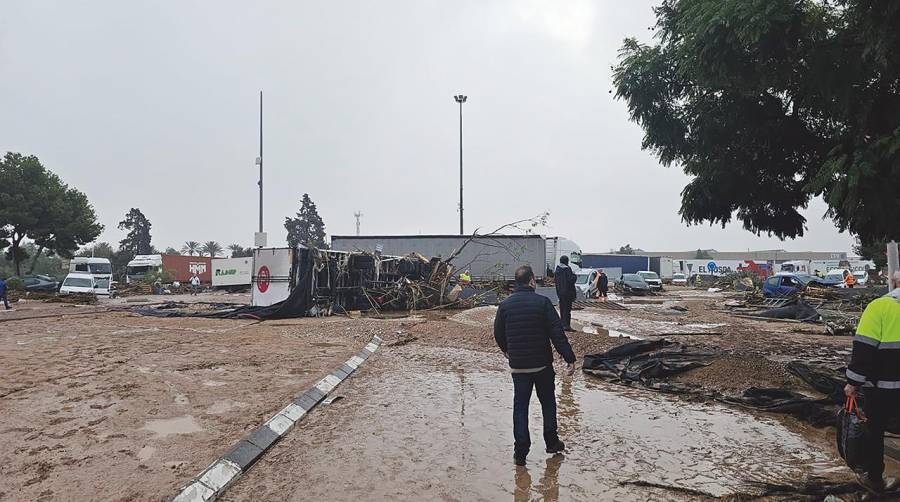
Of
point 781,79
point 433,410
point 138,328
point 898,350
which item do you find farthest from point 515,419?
point 138,328

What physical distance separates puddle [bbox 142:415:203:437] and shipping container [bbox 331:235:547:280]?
19.9 m

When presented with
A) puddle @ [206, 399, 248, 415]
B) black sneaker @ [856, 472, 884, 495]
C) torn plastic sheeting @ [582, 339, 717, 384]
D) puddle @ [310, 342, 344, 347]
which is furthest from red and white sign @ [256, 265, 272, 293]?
black sneaker @ [856, 472, 884, 495]

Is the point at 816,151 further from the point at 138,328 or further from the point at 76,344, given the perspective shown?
the point at 138,328

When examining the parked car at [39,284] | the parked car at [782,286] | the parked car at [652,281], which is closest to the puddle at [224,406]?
the parked car at [782,286]

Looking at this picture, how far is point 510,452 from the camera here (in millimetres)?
4887

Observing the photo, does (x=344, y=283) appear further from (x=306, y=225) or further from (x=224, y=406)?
(x=306, y=225)

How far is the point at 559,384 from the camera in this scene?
781cm

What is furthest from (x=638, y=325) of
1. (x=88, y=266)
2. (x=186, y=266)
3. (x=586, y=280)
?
(x=186, y=266)

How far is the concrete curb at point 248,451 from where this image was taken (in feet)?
12.9

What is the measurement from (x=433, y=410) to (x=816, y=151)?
19.8 ft

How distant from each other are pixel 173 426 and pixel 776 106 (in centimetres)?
826

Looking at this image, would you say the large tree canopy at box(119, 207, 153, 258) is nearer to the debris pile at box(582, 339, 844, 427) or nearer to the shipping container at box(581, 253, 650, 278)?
the shipping container at box(581, 253, 650, 278)

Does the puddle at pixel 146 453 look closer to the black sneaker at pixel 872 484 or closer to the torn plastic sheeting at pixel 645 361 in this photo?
the black sneaker at pixel 872 484

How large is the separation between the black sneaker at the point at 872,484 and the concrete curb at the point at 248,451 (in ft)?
14.9
